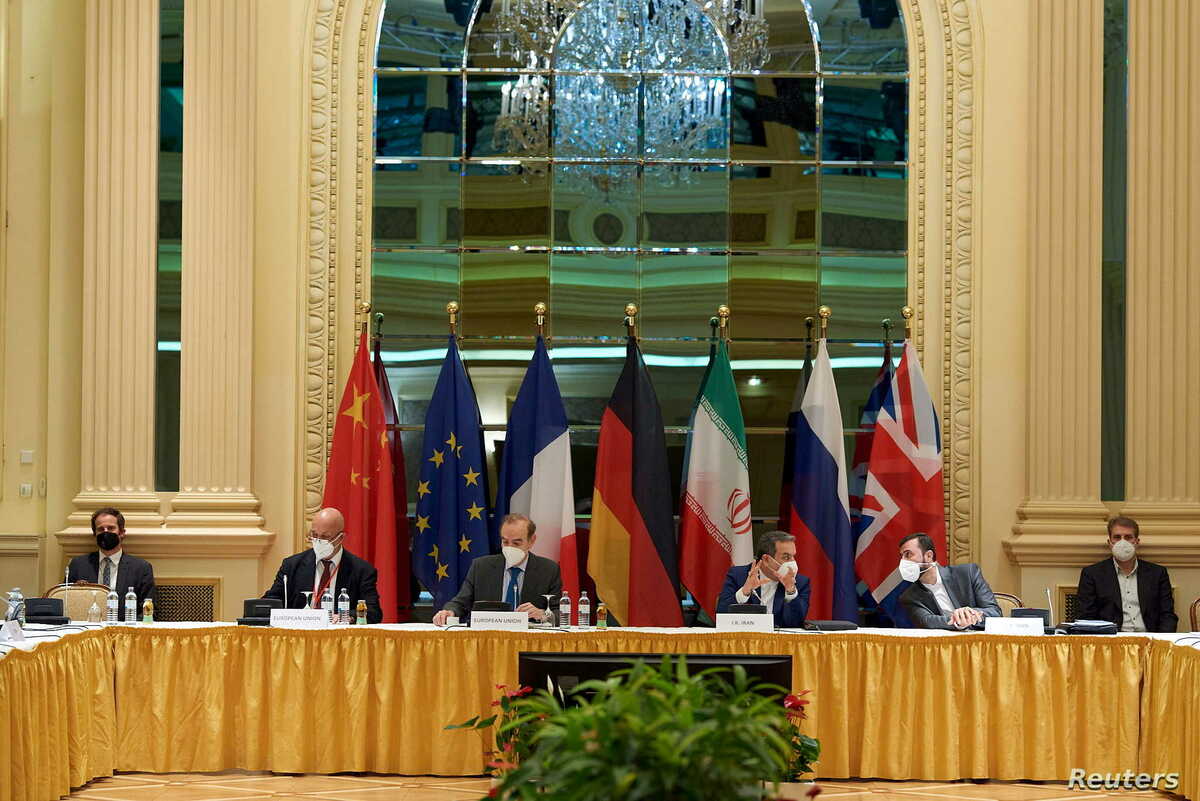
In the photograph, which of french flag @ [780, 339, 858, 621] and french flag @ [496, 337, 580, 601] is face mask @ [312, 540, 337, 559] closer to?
french flag @ [496, 337, 580, 601]

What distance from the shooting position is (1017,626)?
7051 millimetres

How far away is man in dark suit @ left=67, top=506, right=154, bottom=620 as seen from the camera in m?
8.71

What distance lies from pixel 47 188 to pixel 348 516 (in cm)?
281

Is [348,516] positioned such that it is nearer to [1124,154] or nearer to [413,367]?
[413,367]

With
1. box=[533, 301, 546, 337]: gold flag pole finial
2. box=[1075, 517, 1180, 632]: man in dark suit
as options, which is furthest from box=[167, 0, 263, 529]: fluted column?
box=[1075, 517, 1180, 632]: man in dark suit

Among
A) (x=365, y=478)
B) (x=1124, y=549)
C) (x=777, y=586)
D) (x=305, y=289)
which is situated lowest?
(x=777, y=586)

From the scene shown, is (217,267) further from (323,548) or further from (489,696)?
(489,696)

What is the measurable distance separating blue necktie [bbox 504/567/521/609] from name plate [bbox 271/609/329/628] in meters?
1.10

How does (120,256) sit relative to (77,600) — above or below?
above

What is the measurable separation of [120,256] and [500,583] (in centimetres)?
339

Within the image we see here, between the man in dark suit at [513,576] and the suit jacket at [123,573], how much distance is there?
209cm

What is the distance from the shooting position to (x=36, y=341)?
937cm

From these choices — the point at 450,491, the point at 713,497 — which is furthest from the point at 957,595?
the point at 450,491

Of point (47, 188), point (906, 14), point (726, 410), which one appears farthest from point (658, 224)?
point (47, 188)
